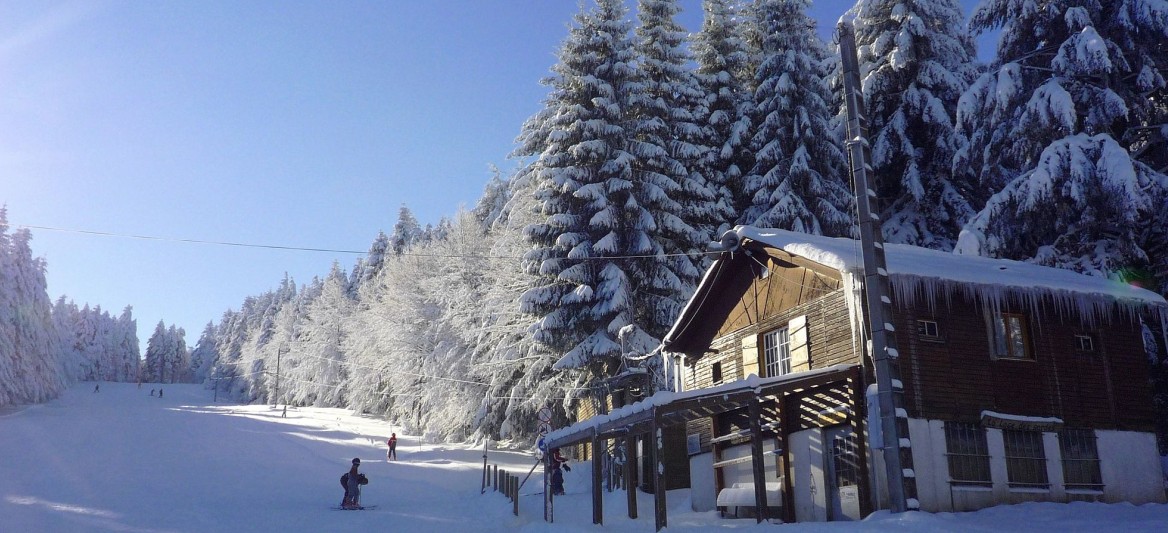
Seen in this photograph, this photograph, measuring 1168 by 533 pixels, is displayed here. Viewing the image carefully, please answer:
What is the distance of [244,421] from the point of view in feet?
168

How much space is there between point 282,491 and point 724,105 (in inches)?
898

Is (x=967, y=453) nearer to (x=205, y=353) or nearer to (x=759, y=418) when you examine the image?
(x=759, y=418)

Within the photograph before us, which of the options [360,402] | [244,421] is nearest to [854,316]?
[244,421]

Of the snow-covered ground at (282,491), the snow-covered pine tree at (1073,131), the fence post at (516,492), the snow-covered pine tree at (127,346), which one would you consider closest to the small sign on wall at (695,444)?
the snow-covered ground at (282,491)

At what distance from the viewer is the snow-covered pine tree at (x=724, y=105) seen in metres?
32.0

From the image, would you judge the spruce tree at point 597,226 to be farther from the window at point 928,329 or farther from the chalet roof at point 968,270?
the window at point 928,329

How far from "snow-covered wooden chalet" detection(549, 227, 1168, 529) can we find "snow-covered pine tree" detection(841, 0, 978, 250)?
10.7 m

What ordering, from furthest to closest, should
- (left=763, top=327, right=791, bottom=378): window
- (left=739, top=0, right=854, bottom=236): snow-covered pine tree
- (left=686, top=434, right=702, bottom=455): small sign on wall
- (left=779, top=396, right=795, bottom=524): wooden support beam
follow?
(left=739, top=0, right=854, bottom=236): snow-covered pine tree, (left=686, top=434, right=702, bottom=455): small sign on wall, (left=763, top=327, right=791, bottom=378): window, (left=779, top=396, right=795, bottom=524): wooden support beam

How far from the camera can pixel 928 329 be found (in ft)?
55.5

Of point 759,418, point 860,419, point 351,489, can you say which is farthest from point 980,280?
point 351,489

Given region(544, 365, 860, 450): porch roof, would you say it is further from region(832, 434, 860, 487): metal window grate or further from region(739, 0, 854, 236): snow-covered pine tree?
region(739, 0, 854, 236): snow-covered pine tree

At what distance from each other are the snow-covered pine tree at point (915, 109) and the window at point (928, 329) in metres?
13.6

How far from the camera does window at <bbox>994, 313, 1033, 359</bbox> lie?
693 inches

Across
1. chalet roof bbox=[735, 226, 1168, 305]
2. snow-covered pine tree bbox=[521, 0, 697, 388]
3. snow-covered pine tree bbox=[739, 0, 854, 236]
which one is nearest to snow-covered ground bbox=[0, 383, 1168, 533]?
chalet roof bbox=[735, 226, 1168, 305]
